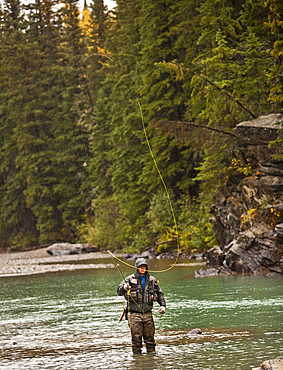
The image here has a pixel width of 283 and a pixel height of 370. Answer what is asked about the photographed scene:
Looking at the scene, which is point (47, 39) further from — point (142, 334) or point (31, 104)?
point (142, 334)

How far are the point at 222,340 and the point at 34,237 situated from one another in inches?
1640

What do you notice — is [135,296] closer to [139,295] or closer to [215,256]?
[139,295]

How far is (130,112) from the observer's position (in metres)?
34.5

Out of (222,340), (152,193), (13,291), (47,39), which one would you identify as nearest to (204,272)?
(13,291)

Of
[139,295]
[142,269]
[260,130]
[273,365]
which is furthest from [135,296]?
[260,130]

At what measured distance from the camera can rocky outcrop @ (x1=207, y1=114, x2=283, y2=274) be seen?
56.5 ft

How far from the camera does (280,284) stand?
14.4 metres

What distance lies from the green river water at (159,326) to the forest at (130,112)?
2834 millimetres

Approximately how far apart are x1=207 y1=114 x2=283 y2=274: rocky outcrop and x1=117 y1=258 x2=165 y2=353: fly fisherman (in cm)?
936

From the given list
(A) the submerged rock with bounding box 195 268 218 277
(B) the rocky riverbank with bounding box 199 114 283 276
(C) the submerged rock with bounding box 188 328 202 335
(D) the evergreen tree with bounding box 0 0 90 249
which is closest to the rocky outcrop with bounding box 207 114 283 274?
(B) the rocky riverbank with bounding box 199 114 283 276

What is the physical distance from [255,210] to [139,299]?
10.8 meters

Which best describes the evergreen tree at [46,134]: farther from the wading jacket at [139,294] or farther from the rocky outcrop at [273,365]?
the rocky outcrop at [273,365]

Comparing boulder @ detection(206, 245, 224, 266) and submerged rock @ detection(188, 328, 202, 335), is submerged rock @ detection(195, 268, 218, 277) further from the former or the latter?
submerged rock @ detection(188, 328, 202, 335)

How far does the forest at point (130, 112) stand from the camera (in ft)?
71.3
